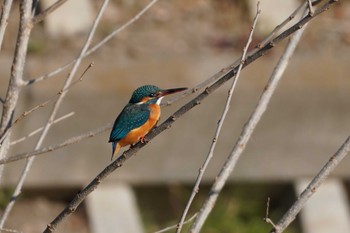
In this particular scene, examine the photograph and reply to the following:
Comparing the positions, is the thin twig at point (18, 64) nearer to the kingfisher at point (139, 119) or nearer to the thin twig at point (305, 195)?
the kingfisher at point (139, 119)

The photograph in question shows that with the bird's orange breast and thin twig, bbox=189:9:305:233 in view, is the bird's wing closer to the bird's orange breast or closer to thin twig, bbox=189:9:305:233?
the bird's orange breast

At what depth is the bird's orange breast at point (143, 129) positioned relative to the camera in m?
3.59

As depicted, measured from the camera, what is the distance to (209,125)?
7.60m

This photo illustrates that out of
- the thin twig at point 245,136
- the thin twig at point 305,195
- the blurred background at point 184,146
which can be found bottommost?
the thin twig at point 305,195

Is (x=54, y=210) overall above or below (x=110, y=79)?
below

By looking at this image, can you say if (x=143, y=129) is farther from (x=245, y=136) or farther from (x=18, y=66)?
(x=18, y=66)

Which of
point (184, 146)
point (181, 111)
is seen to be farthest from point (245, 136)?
point (184, 146)

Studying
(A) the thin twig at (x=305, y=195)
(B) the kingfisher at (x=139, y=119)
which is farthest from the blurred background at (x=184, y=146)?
(A) the thin twig at (x=305, y=195)

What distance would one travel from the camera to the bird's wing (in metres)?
3.60

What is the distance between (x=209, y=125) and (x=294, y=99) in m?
0.68

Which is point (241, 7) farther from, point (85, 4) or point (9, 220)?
point (9, 220)

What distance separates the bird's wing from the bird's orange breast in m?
0.01

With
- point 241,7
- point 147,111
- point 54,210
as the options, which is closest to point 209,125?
point 54,210

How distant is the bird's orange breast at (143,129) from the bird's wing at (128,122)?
0.04ft
